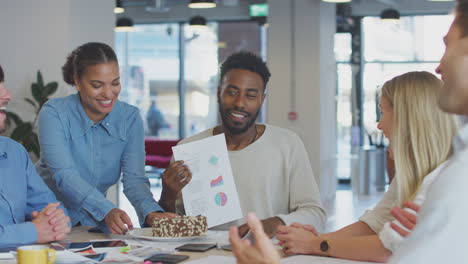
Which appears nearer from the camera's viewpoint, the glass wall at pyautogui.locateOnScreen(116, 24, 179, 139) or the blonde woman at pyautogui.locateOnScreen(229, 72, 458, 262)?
the blonde woman at pyautogui.locateOnScreen(229, 72, 458, 262)

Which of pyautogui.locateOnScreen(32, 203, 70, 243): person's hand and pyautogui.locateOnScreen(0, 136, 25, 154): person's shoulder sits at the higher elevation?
pyautogui.locateOnScreen(0, 136, 25, 154): person's shoulder

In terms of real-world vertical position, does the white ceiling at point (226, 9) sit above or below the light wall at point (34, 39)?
above

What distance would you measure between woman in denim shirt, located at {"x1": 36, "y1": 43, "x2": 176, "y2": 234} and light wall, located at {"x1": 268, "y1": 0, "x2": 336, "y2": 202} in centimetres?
740

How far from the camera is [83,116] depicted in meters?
3.24

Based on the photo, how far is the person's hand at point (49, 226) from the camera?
2.68m

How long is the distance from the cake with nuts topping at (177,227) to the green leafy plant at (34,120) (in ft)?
9.92

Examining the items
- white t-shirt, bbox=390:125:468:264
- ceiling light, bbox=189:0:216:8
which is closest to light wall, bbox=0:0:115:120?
ceiling light, bbox=189:0:216:8

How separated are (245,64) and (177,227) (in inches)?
37.3

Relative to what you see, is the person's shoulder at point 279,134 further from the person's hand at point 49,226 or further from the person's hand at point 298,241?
the person's hand at point 49,226

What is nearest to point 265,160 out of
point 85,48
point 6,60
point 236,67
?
point 236,67

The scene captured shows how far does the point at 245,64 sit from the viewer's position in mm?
3262

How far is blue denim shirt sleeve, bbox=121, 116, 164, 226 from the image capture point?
3248 mm

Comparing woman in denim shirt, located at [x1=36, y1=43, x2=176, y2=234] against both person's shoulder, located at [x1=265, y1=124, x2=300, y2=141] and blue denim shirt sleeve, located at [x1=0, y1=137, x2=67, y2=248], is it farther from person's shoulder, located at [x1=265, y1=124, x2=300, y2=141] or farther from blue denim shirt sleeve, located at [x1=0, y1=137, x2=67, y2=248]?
person's shoulder, located at [x1=265, y1=124, x2=300, y2=141]

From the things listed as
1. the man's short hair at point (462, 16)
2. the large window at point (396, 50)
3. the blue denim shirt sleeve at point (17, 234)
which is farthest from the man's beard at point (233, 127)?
the large window at point (396, 50)
